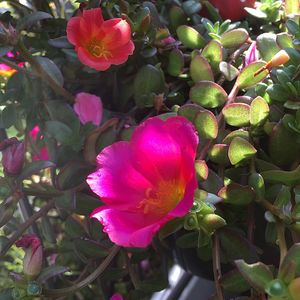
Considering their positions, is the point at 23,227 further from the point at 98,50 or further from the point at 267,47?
the point at 267,47

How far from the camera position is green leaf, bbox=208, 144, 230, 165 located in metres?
0.58

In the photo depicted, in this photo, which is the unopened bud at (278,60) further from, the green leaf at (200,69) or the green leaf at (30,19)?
the green leaf at (30,19)

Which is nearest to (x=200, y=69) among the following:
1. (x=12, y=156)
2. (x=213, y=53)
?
(x=213, y=53)

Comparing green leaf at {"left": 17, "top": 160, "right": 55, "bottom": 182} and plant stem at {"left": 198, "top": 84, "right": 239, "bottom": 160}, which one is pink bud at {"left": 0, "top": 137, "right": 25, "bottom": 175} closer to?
green leaf at {"left": 17, "top": 160, "right": 55, "bottom": 182}

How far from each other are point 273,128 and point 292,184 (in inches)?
2.8

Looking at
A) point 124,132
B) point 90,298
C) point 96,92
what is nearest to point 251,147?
point 124,132

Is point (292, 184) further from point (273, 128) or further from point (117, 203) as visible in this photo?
point (117, 203)

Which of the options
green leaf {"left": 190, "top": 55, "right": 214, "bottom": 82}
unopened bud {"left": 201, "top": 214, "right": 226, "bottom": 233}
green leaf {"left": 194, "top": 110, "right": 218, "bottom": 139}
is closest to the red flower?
green leaf {"left": 190, "top": 55, "right": 214, "bottom": 82}

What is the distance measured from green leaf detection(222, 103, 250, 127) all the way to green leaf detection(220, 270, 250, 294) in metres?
0.17

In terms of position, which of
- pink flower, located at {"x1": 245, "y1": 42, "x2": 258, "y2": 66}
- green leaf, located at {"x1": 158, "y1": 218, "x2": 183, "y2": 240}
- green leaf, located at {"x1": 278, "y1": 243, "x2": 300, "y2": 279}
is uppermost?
pink flower, located at {"x1": 245, "y1": 42, "x2": 258, "y2": 66}

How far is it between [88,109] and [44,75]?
67mm

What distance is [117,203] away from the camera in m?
0.53

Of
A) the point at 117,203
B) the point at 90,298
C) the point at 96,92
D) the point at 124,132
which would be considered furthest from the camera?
the point at 90,298

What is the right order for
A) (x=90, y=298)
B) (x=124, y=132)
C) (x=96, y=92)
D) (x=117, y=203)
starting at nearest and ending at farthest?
(x=117, y=203) < (x=124, y=132) < (x=96, y=92) < (x=90, y=298)
